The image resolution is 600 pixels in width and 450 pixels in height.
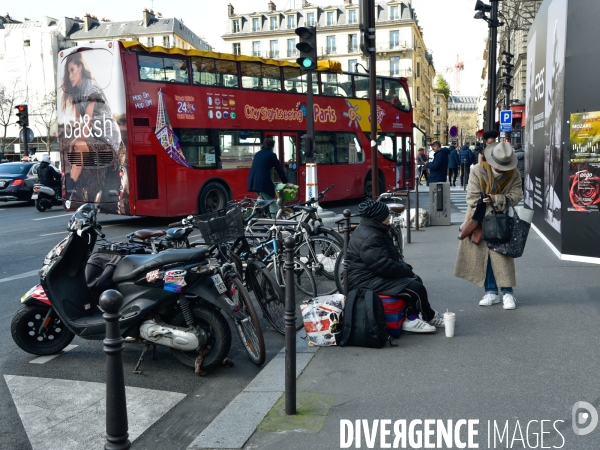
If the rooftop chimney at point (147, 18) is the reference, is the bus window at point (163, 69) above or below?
below

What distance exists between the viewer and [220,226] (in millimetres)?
5762

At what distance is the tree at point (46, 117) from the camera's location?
63.7 metres

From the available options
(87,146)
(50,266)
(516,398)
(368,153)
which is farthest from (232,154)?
(516,398)

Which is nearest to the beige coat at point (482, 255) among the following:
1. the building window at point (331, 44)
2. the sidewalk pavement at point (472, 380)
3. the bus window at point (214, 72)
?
the sidewalk pavement at point (472, 380)

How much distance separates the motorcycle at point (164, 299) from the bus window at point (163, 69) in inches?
394

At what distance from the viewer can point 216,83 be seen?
52.7 ft

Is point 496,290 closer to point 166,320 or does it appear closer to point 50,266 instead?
point 166,320

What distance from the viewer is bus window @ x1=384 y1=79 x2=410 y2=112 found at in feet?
70.0

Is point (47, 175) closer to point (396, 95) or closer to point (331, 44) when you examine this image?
point (396, 95)

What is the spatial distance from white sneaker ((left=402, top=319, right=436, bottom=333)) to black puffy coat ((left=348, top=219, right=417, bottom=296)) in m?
0.35

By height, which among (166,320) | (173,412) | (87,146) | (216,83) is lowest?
(173,412)

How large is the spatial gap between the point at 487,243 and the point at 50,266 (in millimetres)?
4098

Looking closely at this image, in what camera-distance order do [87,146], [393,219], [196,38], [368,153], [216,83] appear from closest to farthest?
[393,219] → [87,146] → [216,83] → [368,153] → [196,38]

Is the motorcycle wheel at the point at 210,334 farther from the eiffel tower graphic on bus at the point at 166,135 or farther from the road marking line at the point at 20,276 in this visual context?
the eiffel tower graphic on bus at the point at 166,135
